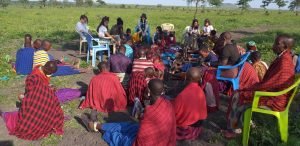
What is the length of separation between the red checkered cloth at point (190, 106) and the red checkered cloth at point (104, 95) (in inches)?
65.5

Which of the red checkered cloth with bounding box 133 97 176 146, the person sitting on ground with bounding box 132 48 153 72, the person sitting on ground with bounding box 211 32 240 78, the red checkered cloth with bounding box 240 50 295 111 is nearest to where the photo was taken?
the red checkered cloth with bounding box 133 97 176 146

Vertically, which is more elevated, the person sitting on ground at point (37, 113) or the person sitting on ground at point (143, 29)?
the person sitting on ground at point (143, 29)

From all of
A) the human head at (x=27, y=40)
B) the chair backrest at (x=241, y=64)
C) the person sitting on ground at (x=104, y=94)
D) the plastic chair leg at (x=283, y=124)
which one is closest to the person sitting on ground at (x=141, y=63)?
the person sitting on ground at (x=104, y=94)

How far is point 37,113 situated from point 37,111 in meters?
0.03

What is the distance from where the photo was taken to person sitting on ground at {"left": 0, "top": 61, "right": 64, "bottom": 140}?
16.4 feet

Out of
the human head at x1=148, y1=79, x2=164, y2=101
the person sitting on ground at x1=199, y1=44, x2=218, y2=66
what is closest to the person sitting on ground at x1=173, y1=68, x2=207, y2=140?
the human head at x1=148, y1=79, x2=164, y2=101

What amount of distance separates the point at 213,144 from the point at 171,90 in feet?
9.18

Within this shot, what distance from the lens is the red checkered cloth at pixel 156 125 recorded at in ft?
14.1

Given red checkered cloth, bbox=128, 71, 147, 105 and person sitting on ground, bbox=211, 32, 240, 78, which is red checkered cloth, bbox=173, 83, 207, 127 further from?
person sitting on ground, bbox=211, 32, 240, 78

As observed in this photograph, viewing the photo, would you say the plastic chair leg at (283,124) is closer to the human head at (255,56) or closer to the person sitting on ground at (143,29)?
the human head at (255,56)

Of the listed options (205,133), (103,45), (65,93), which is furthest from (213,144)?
(103,45)

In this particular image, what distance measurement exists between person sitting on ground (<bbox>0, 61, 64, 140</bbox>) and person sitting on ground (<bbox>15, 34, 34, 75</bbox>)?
3680 millimetres

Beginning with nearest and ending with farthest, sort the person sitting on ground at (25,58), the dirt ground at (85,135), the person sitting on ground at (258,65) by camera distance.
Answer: the dirt ground at (85,135) → the person sitting on ground at (258,65) → the person sitting on ground at (25,58)

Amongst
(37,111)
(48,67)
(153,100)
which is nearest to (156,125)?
(153,100)
